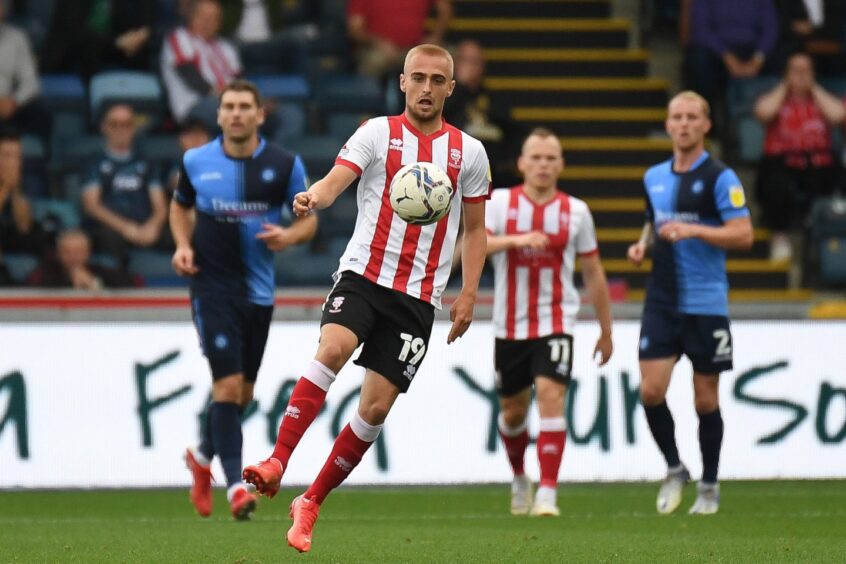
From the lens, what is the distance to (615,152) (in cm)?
1653

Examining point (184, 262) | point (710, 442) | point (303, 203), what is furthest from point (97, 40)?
point (303, 203)

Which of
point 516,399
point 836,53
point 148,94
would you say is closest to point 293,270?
point 148,94

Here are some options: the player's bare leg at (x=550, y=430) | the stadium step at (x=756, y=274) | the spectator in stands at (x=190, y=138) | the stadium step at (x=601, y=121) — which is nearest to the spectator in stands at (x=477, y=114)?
the stadium step at (x=756, y=274)

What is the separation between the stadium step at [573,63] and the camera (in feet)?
56.9

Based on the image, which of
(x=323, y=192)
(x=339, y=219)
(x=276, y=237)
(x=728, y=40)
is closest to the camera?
(x=323, y=192)

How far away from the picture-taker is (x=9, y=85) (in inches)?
571

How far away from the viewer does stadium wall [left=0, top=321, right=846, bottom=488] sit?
1141 centimetres

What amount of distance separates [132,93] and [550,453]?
6575 mm

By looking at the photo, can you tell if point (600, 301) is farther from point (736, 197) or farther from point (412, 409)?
point (412, 409)

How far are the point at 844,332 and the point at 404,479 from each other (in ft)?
10.5

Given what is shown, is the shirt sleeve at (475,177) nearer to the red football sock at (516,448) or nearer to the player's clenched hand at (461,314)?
the player's clenched hand at (461,314)

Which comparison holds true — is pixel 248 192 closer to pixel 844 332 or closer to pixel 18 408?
pixel 18 408

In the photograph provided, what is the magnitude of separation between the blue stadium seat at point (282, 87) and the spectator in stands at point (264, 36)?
41 cm

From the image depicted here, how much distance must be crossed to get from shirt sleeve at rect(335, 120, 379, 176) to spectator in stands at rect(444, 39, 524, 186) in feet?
24.0
